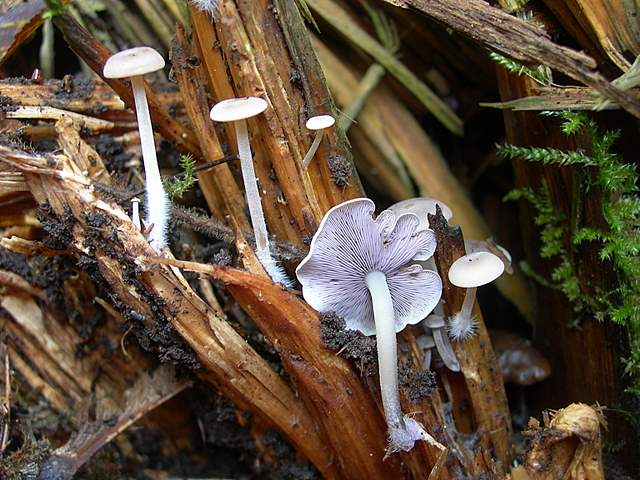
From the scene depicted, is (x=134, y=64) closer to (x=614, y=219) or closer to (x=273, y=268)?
(x=273, y=268)

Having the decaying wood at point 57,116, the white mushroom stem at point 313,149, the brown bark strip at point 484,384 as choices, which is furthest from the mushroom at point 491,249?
the decaying wood at point 57,116

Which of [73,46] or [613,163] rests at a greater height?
[73,46]

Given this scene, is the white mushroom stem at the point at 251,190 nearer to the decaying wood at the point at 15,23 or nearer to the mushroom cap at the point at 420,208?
the mushroom cap at the point at 420,208

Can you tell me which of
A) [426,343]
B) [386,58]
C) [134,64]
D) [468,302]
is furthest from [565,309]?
[134,64]

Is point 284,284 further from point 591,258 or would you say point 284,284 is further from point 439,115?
point 439,115

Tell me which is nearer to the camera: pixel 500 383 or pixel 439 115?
pixel 500 383

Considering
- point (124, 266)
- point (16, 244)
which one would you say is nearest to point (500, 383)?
point (124, 266)
